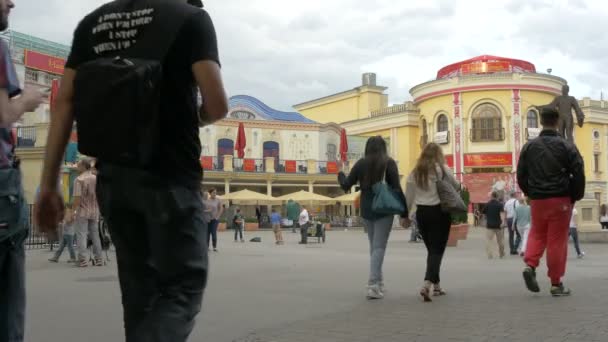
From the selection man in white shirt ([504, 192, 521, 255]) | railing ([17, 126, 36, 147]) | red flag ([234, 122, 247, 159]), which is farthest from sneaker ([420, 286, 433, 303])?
red flag ([234, 122, 247, 159])

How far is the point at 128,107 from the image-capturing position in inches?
88.9

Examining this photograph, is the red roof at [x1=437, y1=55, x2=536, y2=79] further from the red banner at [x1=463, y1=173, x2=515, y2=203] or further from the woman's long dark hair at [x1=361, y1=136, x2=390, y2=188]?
the woman's long dark hair at [x1=361, y1=136, x2=390, y2=188]

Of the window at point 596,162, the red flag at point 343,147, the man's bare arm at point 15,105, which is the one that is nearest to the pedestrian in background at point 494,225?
the man's bare arm at point 15,105

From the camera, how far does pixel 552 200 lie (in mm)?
6738

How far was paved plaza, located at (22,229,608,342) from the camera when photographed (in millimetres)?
4875

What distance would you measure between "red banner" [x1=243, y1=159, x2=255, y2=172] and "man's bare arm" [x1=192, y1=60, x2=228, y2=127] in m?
43.0

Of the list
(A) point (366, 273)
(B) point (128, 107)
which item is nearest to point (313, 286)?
(A) point (366, 273)

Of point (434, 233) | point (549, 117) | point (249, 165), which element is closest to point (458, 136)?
point (249, 165)

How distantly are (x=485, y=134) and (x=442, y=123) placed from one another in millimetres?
3655

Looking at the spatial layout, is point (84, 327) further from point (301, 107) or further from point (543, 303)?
point (301, 107)

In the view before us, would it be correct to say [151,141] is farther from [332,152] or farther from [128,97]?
[332,152]

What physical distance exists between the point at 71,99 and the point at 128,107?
36 centimetres

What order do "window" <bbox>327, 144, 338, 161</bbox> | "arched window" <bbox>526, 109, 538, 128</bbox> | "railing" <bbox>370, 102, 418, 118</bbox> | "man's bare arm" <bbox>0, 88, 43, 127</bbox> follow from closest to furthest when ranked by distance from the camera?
"man's bare arm" <bbox>0, 88, 43, 127</bbox>, "window" <bbox>327, 144, 338, 161</bbox>, "arched window" <bbox>526, 109, 538, 128</bbox>, "railing" <bbox>370, 102, 418, 118</bbox>

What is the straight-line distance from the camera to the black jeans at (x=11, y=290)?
2959 millimetres
